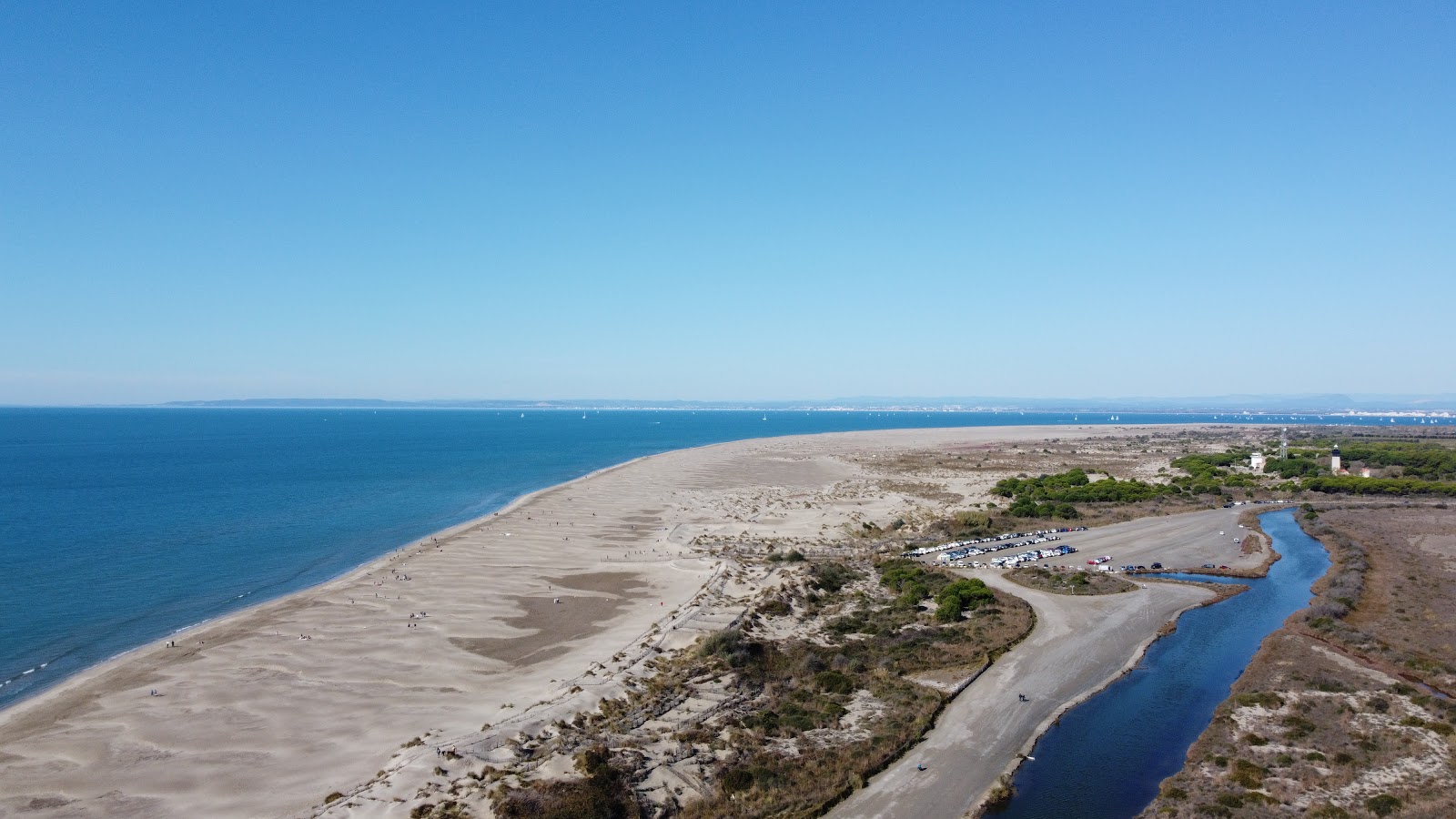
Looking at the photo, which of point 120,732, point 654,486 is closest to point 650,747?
point 120,732

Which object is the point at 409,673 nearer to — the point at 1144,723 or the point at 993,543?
the point at 1144,723

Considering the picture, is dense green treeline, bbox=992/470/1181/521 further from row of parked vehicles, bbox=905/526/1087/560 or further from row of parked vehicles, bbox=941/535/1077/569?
row of parked vehicles, bbox=941/535/1077/569

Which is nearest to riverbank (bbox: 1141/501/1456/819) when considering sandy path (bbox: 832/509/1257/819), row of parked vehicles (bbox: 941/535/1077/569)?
sandy path (bbox: 832/509/1257/819)

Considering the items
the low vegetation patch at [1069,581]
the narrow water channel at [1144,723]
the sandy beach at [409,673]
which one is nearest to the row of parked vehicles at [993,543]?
the sandy beach at [409,673]

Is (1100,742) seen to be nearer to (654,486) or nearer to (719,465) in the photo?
(654,486)

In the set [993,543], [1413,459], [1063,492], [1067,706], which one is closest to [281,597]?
[1067,706]

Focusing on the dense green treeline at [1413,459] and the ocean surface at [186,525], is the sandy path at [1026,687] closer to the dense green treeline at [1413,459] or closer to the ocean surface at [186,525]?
the ocean surface at [186,525]
